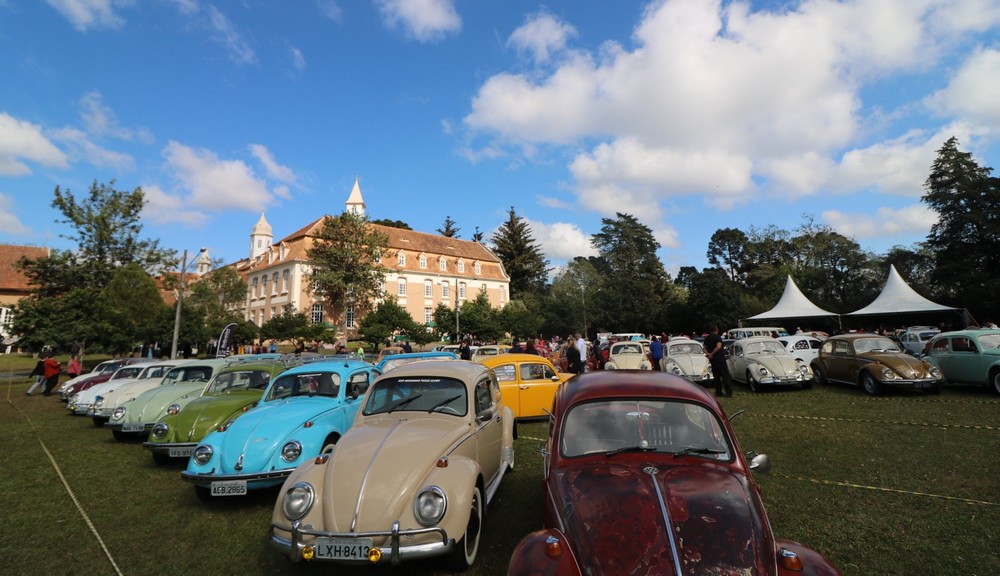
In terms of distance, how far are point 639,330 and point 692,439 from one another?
176 ft

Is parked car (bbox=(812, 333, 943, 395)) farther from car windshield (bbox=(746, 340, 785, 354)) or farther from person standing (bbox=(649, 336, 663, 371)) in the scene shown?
person standing (bbox=(649, 336, 663, 371))

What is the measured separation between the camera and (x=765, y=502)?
221 inches

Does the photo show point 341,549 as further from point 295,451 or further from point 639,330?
point 639,330

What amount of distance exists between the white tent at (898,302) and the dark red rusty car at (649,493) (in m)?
31.5

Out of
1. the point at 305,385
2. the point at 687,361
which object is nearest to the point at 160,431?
the point at 305,385

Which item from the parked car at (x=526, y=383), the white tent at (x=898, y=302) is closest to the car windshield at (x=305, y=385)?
the parked car at (x=526, y=383)

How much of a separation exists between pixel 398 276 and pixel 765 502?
5869 centimetres

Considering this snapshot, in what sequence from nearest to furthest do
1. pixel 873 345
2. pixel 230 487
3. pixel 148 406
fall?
pixel 230 487, pixel 148 406, pixel 873 345

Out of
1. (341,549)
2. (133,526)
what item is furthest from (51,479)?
(341,549)

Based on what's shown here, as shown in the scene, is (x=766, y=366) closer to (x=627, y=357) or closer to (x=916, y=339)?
(x=627, y=357)

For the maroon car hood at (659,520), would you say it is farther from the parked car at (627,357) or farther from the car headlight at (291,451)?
the parked car at (627,357)

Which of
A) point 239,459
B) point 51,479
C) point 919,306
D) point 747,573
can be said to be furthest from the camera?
point 919,306

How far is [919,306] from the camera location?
27438 mm

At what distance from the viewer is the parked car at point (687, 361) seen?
611 inches
